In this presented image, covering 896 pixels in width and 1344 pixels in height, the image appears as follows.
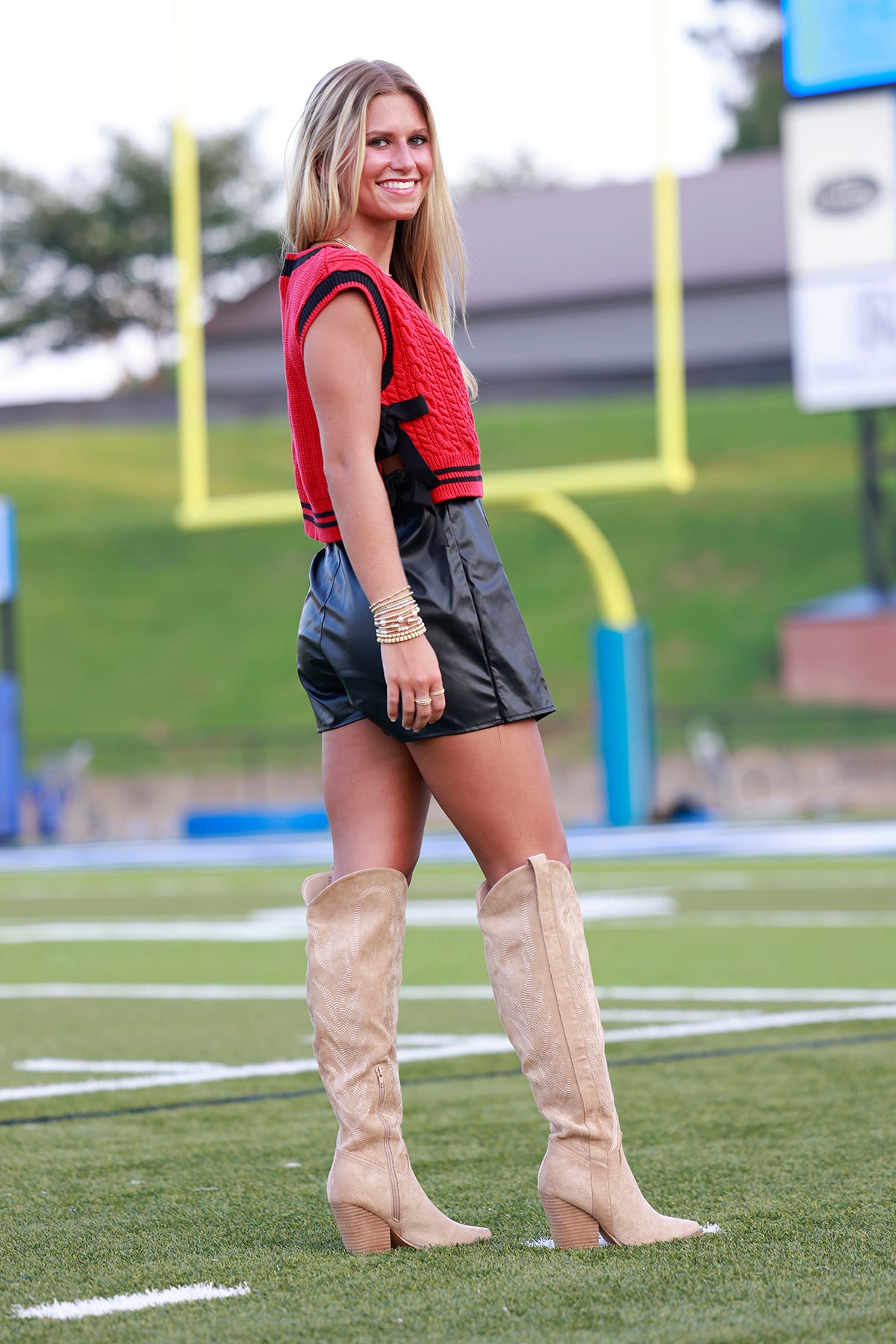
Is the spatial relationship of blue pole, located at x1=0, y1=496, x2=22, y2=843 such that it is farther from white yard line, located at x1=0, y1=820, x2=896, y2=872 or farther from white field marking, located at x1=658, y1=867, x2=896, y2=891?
white field marking, located at x1=658, y1=867, x2=896, y2=891

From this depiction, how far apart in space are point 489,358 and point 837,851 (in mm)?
15836

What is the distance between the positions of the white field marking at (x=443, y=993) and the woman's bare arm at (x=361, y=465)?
10.7ft

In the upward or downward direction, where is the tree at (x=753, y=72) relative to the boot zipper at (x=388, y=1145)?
upward

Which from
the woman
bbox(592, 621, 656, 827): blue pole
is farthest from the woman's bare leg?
bbox(592, 621, 656, 827): blue pole

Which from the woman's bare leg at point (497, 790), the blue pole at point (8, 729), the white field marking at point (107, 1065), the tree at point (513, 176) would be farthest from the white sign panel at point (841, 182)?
the tree at point (513, 176)

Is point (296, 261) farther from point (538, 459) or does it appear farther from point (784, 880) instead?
point (538, 459)

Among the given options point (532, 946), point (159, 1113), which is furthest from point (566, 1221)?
point (159, 1113)

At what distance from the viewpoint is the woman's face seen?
111 inches

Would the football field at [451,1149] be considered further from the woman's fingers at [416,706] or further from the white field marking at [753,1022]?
the woman's fingers at [416,706]

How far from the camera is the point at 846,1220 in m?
2.83

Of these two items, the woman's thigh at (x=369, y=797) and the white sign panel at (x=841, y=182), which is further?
the white sign panel at (x=841, y=182)

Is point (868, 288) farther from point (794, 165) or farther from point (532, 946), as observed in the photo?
point (532, 946)

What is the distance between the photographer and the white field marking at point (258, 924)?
28.8 ft

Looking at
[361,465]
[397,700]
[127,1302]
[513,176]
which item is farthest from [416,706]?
[513,176]
